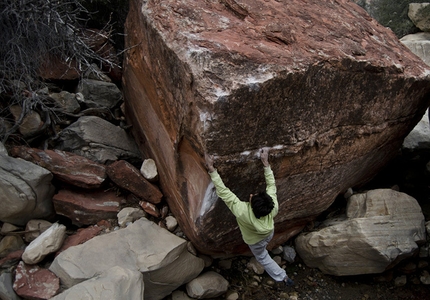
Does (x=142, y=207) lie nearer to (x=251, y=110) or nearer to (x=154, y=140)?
(x=154, y=140)

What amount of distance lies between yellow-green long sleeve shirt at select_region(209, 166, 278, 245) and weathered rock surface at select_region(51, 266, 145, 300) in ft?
2.74

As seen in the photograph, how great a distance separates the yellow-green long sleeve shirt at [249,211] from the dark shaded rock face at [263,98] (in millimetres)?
106

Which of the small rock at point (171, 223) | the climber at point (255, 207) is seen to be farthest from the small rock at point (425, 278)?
the small rock at point (171, 223)

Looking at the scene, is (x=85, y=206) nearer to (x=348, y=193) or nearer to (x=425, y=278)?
(x=348, y=193)

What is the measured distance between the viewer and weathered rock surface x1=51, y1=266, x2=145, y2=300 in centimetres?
256

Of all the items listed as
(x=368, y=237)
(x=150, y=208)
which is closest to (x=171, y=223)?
(x=150, y=208)

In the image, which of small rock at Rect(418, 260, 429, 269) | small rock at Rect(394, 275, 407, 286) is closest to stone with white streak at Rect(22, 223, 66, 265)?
small rock at Rect(394, 275, 407, 286)

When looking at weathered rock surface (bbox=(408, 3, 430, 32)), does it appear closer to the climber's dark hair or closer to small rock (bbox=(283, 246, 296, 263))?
small rock (bbox=(283, 246, 296, 263))

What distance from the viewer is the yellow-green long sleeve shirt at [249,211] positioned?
2.63m

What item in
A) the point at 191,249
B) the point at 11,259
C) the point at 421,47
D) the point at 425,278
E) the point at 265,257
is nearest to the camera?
the point at 11,259

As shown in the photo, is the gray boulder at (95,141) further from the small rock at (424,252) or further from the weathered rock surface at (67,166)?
the small rock at (424,252)

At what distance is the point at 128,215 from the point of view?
341 centimetres

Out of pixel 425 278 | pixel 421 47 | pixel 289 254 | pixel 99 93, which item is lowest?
pixel 289 254

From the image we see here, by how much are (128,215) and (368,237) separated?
6.68 feet
